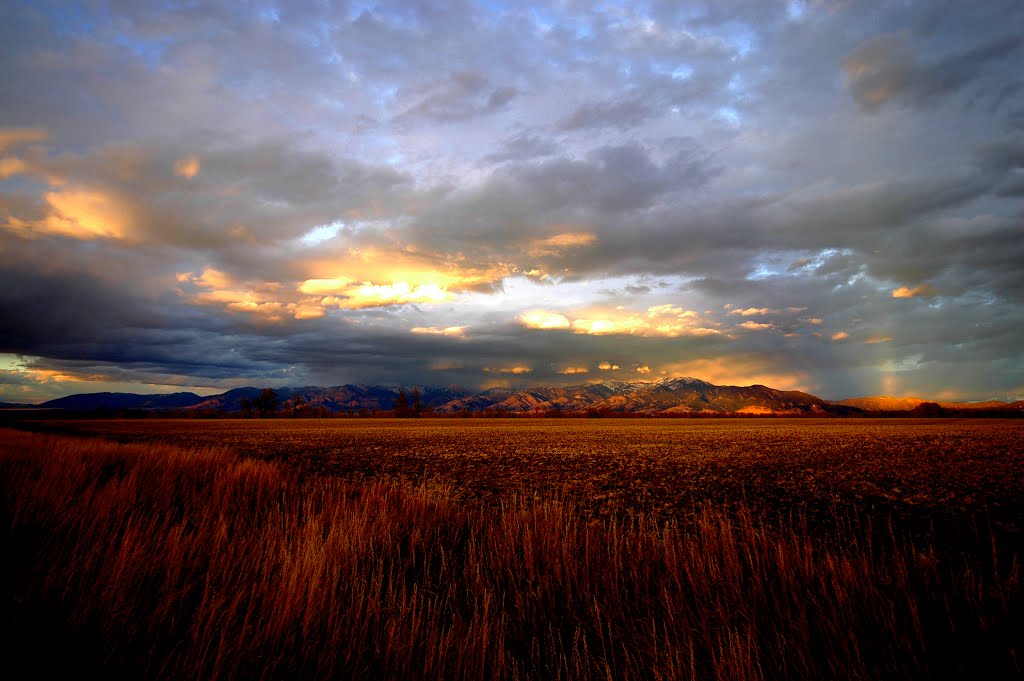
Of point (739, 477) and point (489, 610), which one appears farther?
point (739, 477)

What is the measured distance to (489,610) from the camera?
13.2 ft

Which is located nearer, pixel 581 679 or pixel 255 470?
pixel 581 679

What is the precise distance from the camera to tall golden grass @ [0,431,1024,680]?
2.81 meters

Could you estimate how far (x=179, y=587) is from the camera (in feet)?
12.8

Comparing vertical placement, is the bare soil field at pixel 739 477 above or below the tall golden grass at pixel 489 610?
below

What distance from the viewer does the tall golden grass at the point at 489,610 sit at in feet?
9.23

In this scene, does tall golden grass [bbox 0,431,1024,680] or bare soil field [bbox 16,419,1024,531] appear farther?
bare soil field [bbox 16,419,1024,531]

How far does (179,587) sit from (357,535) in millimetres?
1852

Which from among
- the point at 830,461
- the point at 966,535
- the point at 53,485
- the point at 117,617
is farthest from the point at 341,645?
the point at 830,461

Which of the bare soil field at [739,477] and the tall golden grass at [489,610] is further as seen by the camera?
the bare soil field at [739,477]

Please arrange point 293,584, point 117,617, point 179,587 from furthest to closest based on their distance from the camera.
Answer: point 179,587, point 293,584, point 117,617

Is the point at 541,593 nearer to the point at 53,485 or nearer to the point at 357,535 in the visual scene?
the point at 357,535

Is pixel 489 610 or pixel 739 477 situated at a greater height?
→ pixel 489 610

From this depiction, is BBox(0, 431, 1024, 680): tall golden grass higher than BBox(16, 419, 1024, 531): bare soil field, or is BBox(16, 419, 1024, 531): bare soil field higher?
BBox(0, 431, 1024, 680): tall golden grass
